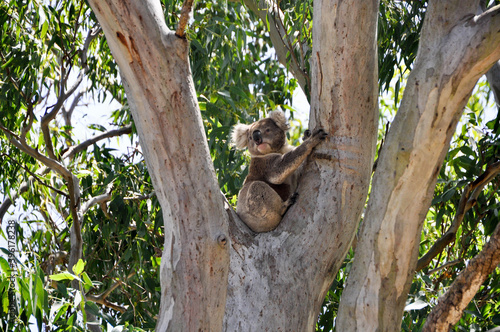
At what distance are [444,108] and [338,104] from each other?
0.38 metres

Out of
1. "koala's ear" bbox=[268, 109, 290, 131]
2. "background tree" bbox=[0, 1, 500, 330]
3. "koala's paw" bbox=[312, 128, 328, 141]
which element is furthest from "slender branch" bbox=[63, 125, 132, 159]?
"koala's paw" bbox=[312, 128, 328, 141]

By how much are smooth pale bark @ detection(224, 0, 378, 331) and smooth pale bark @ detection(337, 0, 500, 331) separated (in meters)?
0.09

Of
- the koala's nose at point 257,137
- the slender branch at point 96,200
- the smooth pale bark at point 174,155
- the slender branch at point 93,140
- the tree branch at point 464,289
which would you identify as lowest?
the tree branch at point 464,289

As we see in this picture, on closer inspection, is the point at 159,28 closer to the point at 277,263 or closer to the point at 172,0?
the point at 277,263

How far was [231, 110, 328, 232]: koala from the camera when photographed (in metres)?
2.39

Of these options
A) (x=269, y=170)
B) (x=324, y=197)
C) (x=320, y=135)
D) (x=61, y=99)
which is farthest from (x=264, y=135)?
(x=61, y=99)

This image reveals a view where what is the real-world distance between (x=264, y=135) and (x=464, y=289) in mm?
1467

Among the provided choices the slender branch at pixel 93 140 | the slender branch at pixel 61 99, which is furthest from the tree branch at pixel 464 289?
the slender branch at pixel 93 140

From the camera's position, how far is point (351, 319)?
1.91 meters

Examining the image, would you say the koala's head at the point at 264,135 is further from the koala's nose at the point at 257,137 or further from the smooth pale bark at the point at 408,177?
the smooth pale bark at the point at 408,177

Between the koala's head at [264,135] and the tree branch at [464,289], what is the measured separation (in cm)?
137

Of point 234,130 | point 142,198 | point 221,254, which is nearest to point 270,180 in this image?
point 234,130

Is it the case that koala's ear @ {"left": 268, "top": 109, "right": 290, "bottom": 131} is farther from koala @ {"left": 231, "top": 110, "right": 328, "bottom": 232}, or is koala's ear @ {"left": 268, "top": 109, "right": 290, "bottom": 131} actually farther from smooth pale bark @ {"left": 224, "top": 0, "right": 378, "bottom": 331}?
smooth pale bark @ {"left": 224, "top": 0, "right": 378, "bottom": 331}

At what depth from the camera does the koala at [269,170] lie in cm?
239
